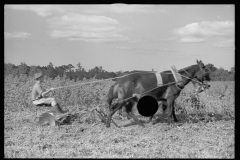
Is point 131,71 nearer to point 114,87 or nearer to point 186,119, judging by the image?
point 114,87

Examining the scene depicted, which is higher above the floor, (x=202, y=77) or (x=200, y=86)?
(x=202, y=77)

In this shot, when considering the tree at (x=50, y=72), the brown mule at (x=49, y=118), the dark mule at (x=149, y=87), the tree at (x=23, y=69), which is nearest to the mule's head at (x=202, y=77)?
the dark mule at (x=149, y=87)

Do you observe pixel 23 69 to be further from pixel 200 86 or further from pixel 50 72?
pixel 200 86

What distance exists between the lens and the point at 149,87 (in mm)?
8727

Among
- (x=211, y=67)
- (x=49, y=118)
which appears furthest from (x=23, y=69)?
(x=211, y=67)

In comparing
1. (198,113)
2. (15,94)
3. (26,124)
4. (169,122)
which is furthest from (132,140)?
(15,94)

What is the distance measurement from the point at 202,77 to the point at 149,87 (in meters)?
1.83

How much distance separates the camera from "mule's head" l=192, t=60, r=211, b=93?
9.05m

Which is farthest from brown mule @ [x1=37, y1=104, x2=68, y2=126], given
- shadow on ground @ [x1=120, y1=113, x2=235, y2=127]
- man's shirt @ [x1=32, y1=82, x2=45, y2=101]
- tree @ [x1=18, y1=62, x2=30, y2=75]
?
tree @ [x1=18, y1=62, x2=30, y2=75]

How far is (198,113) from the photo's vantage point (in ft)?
35.1

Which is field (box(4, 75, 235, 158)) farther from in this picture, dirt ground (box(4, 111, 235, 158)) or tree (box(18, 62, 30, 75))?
tree (box(18, 62, 30, 75))

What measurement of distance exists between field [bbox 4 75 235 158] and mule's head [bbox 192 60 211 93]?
1170 millimetres

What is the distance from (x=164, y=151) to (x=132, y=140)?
1113 millimetres

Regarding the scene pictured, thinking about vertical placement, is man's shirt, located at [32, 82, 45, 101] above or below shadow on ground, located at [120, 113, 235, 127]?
above
